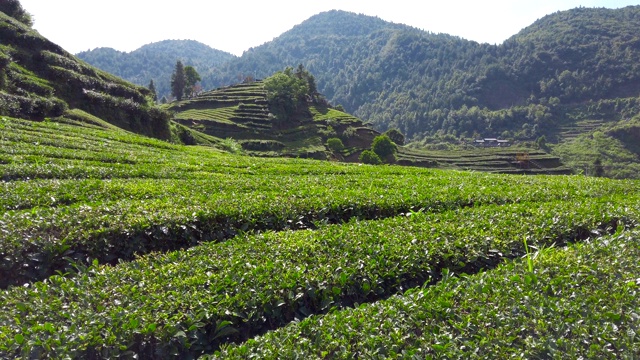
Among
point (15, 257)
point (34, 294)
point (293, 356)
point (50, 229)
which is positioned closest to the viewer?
point (293, 356)

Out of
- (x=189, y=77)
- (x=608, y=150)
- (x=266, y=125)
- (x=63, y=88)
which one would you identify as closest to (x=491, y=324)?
(x=63, y=88)

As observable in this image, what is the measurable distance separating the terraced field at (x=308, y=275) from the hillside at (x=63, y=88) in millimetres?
23937

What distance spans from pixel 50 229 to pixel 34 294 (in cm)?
223

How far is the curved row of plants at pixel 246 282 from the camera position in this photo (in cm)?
389

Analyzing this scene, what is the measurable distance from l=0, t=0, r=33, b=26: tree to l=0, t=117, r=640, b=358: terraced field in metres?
45.7

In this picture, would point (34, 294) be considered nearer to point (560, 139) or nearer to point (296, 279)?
point (296, 279)

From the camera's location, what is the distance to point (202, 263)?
5.39 m

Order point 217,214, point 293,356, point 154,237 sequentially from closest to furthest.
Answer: point 293,356
point 154,237
point 217,214

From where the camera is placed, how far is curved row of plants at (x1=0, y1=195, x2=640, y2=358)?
12.8ft

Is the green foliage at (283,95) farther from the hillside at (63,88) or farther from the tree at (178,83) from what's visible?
the hillside at (63,88)

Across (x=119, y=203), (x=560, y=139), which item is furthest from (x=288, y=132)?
(x=560, y=139)

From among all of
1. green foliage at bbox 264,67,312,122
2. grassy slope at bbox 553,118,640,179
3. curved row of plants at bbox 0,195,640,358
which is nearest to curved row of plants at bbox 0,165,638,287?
curved row of plants at bbox 0,195,640,358

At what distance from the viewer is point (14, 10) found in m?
44.1

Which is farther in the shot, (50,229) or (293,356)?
(50,229)
